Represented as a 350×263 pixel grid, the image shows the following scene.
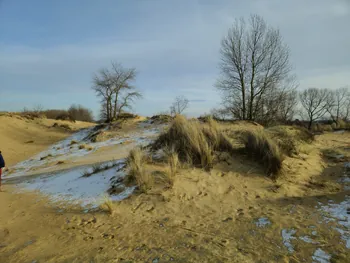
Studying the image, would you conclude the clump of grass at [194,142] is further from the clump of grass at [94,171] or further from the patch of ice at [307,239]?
the patch of ice at [307,239]

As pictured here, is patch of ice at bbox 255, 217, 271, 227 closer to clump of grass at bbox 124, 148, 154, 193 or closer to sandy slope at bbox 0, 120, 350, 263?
sandy slope at bbox 0, 120, 350, 263

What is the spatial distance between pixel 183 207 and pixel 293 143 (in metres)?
5.11

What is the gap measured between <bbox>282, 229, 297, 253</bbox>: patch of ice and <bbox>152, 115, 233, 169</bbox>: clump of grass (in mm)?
2662

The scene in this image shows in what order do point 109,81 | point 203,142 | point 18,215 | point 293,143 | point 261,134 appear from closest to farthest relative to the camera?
point 18,215 → point 203,142 → point 261,134 → point 293,143 → point 109,81

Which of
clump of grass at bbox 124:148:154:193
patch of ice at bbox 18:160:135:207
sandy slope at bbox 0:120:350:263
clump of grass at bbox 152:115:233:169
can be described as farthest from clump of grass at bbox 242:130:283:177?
patch of ice at bbox 18:160:135:207

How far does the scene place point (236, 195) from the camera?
5.27 meters

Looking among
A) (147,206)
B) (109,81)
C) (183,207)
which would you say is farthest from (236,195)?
(109,81)

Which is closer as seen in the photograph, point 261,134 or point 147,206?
point 147,206

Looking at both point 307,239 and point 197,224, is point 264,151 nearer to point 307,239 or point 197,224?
point 307,239

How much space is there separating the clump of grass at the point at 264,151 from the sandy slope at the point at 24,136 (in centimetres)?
1388

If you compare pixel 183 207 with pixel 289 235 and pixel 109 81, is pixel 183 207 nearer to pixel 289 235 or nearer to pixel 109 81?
pixel 289 235

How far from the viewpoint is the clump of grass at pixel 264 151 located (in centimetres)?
625

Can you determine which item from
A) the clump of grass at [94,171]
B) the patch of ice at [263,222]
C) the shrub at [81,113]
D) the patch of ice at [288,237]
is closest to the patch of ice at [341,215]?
the patch of ice at [288,237]

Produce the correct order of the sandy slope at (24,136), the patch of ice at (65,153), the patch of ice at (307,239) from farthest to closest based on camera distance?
the sandy slope at (24,136)
the patch of ice at (65,153)
the patch of ice at (307,239)
